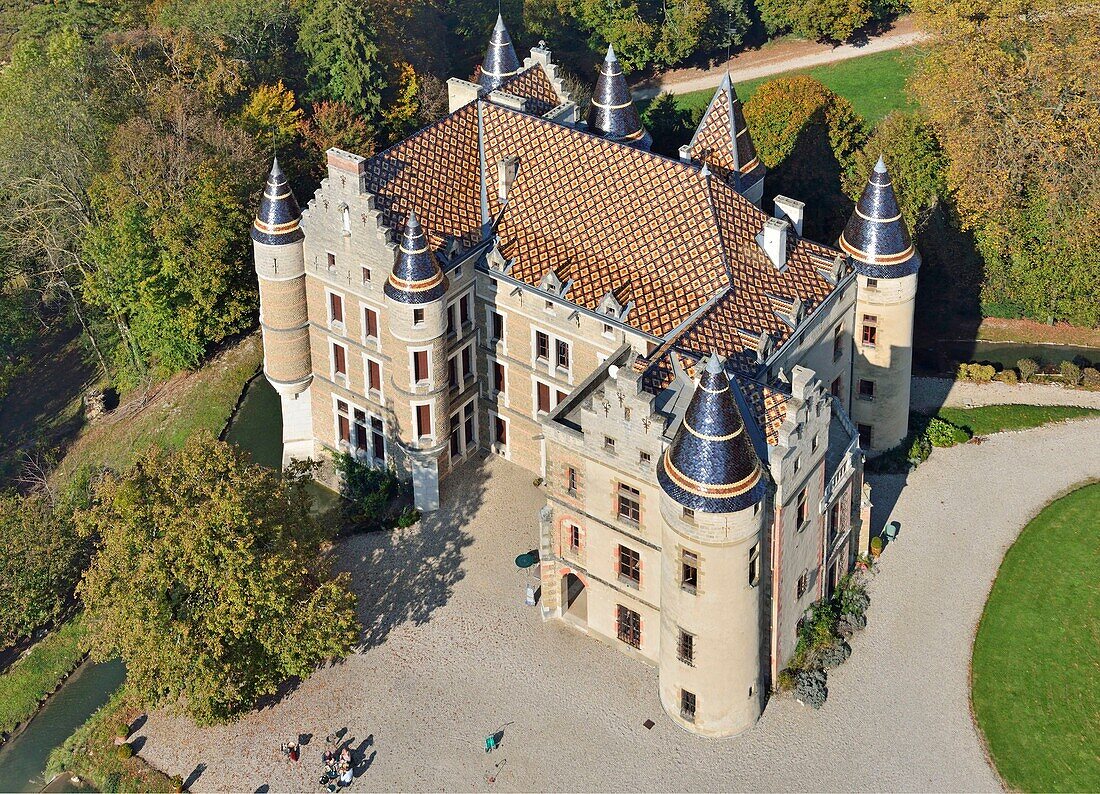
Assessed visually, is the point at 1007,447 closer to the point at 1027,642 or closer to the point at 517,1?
the point at 1027,642

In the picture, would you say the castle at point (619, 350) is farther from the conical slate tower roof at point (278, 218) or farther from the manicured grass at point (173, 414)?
the manicured grass at point (173, 414)

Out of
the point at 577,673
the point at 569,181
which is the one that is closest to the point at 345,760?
the point at 577,673

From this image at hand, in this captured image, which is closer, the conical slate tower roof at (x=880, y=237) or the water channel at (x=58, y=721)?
the water channel at (x=58, y=721)

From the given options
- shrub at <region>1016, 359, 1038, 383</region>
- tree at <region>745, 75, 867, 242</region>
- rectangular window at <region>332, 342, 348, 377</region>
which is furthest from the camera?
tree at <region>745, 75, 867, 242</region>

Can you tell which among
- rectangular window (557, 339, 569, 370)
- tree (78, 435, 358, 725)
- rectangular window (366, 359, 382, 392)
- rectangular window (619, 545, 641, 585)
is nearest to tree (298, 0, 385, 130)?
rectangular window (366, 359, 382, 392)

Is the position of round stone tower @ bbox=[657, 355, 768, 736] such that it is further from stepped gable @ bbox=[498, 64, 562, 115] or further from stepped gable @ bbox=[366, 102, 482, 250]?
stepped gable @ bbox=[498, 64, 562, 115]

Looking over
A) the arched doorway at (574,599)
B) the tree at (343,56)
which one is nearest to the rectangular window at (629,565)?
the arched doorway at (574,599)

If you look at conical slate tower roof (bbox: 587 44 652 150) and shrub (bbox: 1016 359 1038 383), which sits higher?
conical slate tower roof (bbox: 587 44 652 150)
